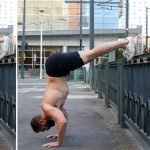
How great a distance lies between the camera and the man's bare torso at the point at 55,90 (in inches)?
239

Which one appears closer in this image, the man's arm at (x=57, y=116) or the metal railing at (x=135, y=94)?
the metal railing at (x=135, y=94)

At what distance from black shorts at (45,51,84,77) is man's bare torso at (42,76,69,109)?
0.15 meters

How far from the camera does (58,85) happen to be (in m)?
6.09

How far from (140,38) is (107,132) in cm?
189

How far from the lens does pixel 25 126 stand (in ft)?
26.2

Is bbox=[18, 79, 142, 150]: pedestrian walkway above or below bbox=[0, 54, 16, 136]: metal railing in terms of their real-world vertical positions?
below

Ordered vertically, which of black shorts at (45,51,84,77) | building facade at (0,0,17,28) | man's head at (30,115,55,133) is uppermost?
building facade at (0,0,17,28)

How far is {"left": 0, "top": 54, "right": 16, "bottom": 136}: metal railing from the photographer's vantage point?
4777 mm

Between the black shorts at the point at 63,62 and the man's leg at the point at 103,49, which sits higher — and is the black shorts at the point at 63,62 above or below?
below

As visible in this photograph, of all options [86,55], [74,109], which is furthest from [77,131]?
[74,109]

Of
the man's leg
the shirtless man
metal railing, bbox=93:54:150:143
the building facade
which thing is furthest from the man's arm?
the building facade

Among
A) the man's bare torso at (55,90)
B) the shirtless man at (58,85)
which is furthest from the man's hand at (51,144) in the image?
the man's bare torso at (55,90)

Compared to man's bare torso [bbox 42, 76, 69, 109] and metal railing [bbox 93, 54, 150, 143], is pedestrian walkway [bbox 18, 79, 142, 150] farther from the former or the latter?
man's bare torso [bbox 42, 76, 69, 109]

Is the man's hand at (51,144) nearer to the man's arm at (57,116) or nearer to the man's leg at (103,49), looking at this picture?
the man's arm at (57,116)
